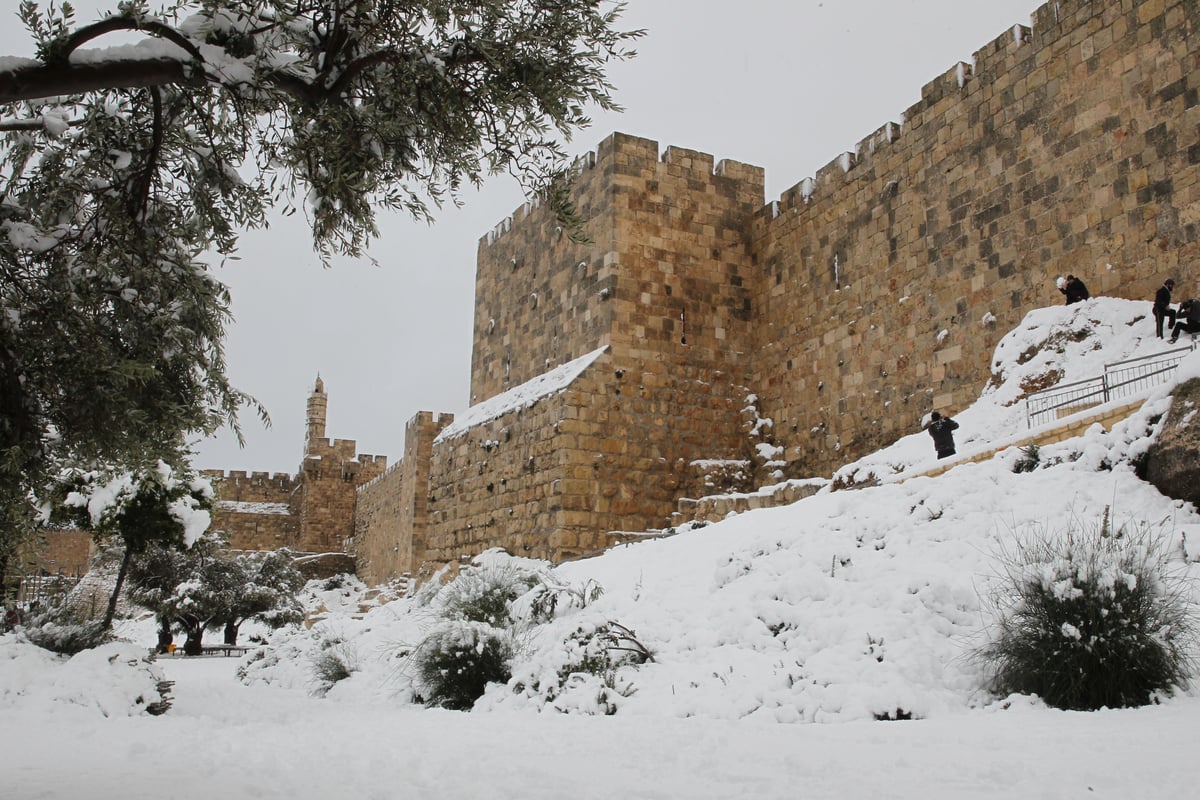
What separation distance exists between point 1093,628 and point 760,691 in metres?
1.92

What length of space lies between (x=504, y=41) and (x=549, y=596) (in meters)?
5.02

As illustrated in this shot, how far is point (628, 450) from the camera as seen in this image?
578 inches

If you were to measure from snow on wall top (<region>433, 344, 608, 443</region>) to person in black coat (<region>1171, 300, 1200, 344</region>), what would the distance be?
25.3 ft

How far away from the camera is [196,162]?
5.79 m

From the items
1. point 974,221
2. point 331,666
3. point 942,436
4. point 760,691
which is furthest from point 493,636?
point 974,221

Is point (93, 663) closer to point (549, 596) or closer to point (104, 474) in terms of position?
point (104, 474)

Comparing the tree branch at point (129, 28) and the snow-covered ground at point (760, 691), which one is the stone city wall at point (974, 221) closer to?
the snow-covered ground at point (760, 691)

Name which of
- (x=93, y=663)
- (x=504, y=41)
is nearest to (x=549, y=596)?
(x=93, y=663)

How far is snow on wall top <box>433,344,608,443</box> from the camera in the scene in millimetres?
14805

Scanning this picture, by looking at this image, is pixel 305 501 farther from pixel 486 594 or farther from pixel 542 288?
pixel 486 594

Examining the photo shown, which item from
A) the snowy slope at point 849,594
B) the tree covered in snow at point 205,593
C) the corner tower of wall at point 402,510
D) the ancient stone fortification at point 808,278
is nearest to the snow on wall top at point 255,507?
the corner tower of wall at point 402,510

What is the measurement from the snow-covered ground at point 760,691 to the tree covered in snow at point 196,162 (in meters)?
1.76

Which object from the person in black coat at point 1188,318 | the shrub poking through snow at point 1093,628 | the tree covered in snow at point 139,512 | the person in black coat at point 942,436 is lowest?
the shrub poking through snow at point 1093,628

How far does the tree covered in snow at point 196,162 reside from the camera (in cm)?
461
